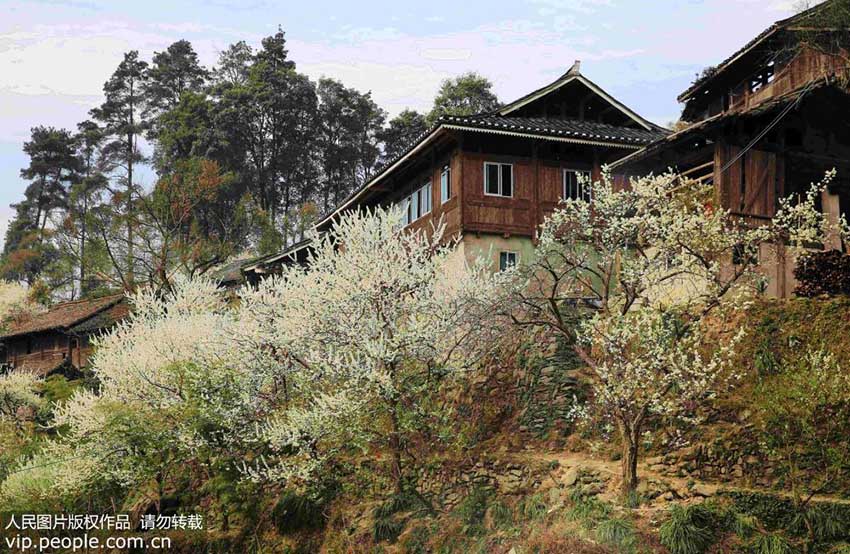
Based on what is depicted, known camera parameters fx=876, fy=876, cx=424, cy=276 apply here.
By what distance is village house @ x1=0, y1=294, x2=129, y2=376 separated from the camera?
42.2 metres

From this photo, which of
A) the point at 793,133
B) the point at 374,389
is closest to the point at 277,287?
the point at 374,389

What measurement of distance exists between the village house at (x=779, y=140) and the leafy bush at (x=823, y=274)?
2.84ft

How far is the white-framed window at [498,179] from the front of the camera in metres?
25.2

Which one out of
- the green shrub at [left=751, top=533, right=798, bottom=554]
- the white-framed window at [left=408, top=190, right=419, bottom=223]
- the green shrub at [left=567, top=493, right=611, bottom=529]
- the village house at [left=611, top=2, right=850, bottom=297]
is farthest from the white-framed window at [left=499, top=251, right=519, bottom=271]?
the green shrub at [left=751, top=533, right=798, bottom=554]

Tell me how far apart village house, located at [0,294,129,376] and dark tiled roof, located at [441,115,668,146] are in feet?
77.3

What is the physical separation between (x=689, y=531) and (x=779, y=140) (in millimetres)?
12402

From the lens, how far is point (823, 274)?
16594 mm

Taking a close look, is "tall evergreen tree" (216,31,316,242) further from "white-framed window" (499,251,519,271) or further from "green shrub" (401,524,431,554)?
"green shrub" (401,524,431,554)

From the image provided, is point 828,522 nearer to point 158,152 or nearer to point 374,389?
point 374,389

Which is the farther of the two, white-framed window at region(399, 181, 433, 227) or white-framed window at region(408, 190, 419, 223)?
white-framed window at region(408, 190, 419, 223)

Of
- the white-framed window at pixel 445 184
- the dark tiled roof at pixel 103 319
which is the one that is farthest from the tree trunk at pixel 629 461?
the dark tiled roof at pixel 103 319

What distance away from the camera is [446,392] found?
19.6 metres

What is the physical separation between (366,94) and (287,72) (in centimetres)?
623

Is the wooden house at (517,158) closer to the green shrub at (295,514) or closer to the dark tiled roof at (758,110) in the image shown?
the dark tiled roof at (758,110)
